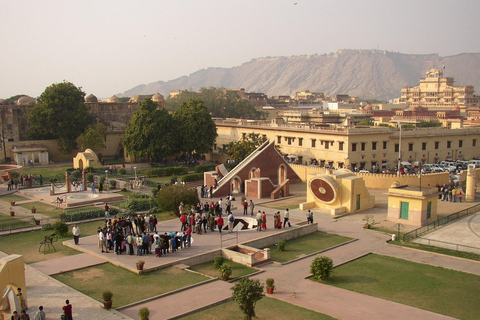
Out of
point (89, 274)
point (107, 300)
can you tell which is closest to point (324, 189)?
point (89, 274)

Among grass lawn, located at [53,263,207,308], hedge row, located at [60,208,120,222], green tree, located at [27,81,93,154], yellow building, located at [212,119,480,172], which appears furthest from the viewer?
green tree, located at [27,81,93,154]

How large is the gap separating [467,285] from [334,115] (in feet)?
178

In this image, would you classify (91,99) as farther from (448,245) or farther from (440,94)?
(440,94)

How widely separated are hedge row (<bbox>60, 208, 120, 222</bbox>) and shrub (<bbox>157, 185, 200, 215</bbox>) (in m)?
3.33

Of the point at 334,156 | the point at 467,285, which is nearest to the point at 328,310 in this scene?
the point at 467,285

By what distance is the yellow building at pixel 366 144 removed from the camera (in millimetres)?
49656

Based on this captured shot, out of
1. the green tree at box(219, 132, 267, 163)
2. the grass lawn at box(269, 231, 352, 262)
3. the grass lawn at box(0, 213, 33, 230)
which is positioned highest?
the green tree at box(219, 132, 267, 163)

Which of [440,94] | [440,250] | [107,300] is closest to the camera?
[107,300]

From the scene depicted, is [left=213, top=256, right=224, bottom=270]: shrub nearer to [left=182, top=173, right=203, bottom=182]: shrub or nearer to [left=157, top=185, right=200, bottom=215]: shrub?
[left=157, top=185, right=200, bottom=215]: shrub

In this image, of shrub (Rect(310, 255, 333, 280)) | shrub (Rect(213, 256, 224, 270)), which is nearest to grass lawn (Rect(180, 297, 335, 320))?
shrub (Rect(310, 255, 333, 280))

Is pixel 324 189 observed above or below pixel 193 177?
above

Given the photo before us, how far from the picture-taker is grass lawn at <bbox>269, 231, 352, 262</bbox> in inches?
899

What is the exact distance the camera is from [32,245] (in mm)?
23969

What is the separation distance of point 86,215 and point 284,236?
514 inches
